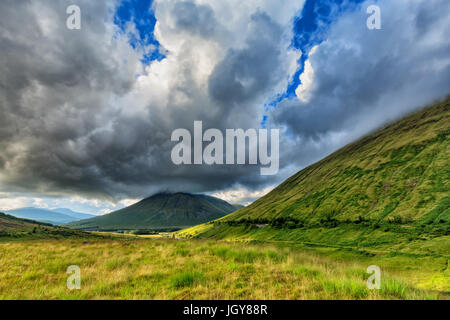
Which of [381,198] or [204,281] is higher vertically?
[204,281]

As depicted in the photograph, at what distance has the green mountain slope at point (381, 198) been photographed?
54.2m

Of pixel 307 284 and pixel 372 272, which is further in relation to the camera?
pixel 372 272

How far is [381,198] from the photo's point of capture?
3214 inches

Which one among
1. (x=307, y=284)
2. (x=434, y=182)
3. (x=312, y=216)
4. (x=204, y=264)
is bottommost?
(x=312, y=216)

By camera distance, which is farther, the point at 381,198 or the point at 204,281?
the point at 381,198

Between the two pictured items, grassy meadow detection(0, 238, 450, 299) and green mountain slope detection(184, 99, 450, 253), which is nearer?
grassy meadow detection(0, 238, 450, 299)

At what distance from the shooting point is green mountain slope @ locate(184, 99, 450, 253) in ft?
178

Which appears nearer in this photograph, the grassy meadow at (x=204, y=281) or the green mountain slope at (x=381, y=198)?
the grassy meadow at (x=204, y=281)

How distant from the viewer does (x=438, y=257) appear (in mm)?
30281
